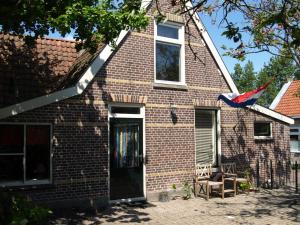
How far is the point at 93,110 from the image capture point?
38.9 feet

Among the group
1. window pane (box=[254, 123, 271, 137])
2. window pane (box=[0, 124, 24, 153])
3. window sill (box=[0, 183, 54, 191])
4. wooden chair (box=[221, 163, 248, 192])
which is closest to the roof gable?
window pane (box=[254, 123, 271, 137])

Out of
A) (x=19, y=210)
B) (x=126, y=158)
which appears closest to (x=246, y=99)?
(x=126, y=158)

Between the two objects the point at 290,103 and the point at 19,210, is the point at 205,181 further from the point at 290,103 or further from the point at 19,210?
the point at 290,103

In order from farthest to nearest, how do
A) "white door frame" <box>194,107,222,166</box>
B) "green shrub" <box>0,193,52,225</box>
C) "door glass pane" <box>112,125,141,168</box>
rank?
"white door frame" <box>194,107,222,166</box>, "door glass pane" <box>112,125,141,168</box>, "green shrub" <box>0,193,52,225</box>

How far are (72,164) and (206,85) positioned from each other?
5.78 metres

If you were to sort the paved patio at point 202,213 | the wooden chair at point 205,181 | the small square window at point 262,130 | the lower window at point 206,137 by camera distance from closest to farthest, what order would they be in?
the paved patio at point 202,213
the wooden chair at point 205,181
the lower window at point 206,137
the small square window at point 262,130

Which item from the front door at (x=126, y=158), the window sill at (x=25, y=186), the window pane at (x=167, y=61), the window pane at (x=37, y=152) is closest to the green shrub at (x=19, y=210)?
the window sill at (x=25, y=186)

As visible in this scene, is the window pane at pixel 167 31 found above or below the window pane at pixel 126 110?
above

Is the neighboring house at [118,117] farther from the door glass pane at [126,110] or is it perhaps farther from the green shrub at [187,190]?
the green shrub at [187,190]

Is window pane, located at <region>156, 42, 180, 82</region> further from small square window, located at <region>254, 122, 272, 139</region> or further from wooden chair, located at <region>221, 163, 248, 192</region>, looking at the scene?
small square window, located at <region>254, 122, 272, 139</region>

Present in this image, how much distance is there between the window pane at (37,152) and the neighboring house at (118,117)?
0.03 metres

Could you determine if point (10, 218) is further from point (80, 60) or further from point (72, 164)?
point (80, 60)

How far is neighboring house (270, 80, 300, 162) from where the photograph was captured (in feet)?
85.6

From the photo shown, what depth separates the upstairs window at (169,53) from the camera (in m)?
13.6
